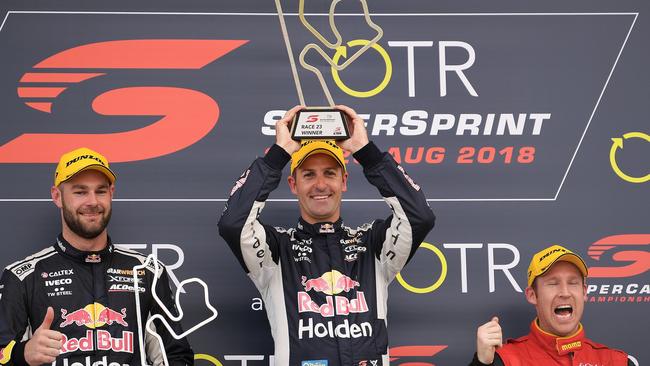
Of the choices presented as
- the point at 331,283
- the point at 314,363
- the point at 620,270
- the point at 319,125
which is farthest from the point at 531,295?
the point at 319,125

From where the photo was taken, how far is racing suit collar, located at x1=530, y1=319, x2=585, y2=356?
2.87m

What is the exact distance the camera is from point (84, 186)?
282cm

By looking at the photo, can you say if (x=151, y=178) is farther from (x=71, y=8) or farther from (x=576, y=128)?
(x=576, y=128)

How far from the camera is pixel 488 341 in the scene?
2695 mm

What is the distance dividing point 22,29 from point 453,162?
182 centimetres

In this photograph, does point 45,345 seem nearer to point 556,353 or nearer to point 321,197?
point 321,197

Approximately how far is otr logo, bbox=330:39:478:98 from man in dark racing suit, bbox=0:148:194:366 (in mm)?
1051

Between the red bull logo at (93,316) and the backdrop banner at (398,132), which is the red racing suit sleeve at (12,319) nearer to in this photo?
the red bull logo at (93,316)

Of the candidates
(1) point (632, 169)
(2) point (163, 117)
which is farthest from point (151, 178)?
(1) point (632, 169)

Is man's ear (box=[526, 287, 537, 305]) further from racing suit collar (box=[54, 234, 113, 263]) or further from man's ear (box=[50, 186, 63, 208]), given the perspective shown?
man's ear (box=[50, 186, 63, 208])

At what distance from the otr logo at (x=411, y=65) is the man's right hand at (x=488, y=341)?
105 centimetres

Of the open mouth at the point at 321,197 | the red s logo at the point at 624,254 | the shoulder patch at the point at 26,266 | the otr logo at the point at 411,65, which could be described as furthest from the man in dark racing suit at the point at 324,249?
the red s logo at the point at 624,254

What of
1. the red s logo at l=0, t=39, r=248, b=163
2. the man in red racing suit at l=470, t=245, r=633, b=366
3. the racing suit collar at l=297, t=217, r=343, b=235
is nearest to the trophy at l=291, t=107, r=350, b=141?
the racing suit collar at l=297, t=217, r=343, b=235

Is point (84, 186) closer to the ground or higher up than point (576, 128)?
closer to the ground
